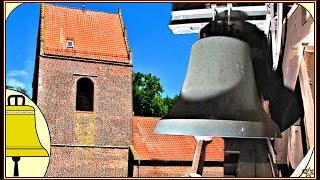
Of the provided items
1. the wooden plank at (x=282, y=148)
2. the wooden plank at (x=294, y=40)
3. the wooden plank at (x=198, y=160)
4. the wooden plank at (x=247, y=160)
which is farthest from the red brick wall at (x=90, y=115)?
the wooden plank at (x=294, y=40)

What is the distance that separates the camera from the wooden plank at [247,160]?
2158mm

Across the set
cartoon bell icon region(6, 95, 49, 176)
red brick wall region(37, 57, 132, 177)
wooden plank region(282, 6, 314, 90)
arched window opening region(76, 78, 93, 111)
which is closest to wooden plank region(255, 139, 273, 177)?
wooden plank region(282, 6, 314, 90)

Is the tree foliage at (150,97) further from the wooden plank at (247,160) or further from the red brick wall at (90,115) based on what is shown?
A: the red brick wall at (90,115)

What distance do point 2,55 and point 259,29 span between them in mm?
1156

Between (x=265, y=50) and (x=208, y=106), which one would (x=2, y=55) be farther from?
(x=265, y=50)

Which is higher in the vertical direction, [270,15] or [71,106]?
[270,15]

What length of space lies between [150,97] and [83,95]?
13.6 feet

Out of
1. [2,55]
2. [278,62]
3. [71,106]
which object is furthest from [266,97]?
[71,106]

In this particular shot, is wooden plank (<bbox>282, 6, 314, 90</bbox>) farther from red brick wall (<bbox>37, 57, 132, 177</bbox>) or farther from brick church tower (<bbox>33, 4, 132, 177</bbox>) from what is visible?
red brick wall (<bbox>37, 57, 132, 177</bbox>)

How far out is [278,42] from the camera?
6.47 ft

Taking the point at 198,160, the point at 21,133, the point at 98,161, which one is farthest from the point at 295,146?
the point at 98,161

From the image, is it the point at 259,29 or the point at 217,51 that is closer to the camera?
the point at 217,51

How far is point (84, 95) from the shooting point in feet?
22.7

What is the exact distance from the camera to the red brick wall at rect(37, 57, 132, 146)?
20.0 feet
